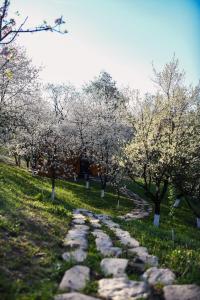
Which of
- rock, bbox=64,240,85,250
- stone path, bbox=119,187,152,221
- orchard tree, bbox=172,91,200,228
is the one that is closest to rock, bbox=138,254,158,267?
rock, bbox=64,240,85,250

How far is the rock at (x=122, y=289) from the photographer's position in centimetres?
679

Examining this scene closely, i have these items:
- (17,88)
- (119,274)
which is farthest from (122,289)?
(17,88)

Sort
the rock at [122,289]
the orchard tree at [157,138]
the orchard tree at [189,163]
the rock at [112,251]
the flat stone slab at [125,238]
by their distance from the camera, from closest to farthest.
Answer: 1. the rock at [122,289]
2. the rock at [112,251]
3. the flat stone slab at [125,238]
4. the orchard tree at [189,163]
5. the orchard tree at [157,138]

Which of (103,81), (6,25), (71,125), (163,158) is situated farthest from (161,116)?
(103,81)

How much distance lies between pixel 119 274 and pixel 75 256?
5.44ft

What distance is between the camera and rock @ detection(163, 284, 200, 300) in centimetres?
680

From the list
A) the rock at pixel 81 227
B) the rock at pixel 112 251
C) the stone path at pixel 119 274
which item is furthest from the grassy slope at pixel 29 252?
the rock at pixel 112 251

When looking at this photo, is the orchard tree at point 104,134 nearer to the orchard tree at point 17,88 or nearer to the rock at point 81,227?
the orchard tree at point 17,88

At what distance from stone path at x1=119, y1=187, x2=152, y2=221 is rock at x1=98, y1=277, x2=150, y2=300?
64.9 ft

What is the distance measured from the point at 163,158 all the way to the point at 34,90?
12.8 metres

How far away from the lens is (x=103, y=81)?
82.0m

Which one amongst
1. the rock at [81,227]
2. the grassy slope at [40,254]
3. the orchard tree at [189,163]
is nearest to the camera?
the grassy slope at [40,254]

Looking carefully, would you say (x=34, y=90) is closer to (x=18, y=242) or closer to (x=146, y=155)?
(x=146, y=155)

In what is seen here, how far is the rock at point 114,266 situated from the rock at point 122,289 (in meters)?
0.52
